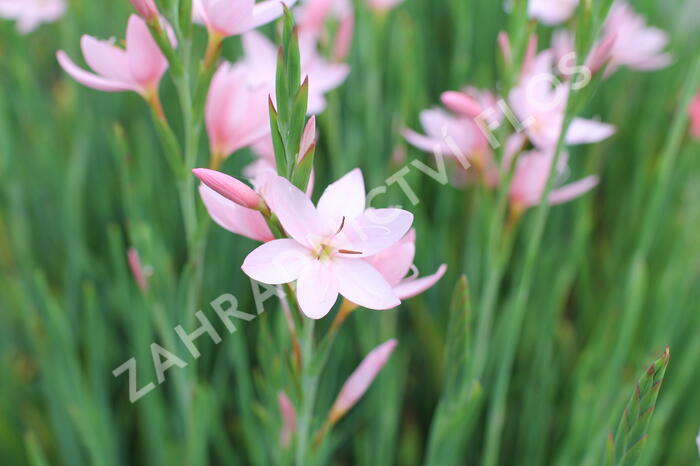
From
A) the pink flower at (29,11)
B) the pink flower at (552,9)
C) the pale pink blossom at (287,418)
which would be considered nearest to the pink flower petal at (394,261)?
the pale pink blossom at (287,418)

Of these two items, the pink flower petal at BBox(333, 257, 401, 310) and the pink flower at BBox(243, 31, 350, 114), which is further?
the pink flower at BBox(243, 31, 350, 114)

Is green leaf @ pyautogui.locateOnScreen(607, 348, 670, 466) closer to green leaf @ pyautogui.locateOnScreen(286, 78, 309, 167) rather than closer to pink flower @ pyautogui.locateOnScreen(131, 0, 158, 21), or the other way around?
green leaf @ pyautogui.locateOnScreen(286, 78, 309, 167)

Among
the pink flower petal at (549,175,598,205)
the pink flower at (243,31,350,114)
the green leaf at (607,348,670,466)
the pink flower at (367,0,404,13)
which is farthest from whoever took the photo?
the pink flower at (367,0,404,13)

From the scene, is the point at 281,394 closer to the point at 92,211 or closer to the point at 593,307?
the point at 593,307

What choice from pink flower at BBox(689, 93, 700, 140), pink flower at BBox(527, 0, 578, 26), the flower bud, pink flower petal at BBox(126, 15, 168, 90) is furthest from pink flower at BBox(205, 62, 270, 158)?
pink flower at BBox(689, 93, 700, 140)

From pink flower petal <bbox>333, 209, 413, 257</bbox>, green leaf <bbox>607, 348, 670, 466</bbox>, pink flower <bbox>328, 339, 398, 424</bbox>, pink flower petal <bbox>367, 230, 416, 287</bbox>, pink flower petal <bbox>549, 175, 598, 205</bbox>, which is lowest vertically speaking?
green leaf <bbox>607, 348, 670, 466</bbox>

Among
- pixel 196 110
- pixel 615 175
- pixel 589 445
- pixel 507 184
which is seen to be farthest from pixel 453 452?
pixel 615 175
